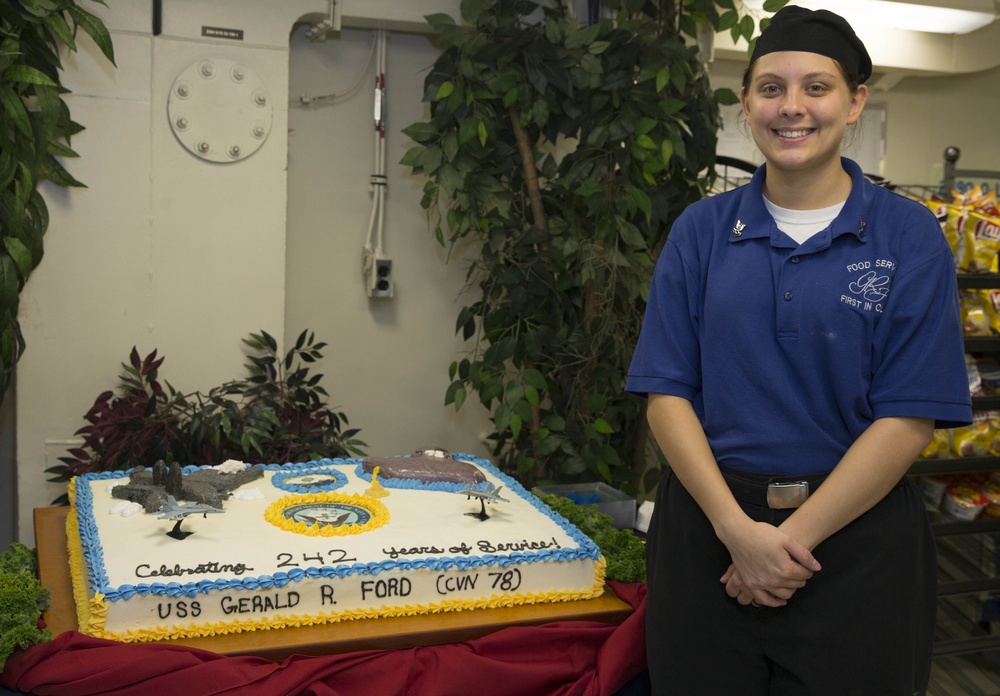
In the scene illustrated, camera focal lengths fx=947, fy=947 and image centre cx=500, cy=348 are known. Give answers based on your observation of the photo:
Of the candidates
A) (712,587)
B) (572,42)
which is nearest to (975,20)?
(572,42)

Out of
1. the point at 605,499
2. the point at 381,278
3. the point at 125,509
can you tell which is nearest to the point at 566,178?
the point at 381,278

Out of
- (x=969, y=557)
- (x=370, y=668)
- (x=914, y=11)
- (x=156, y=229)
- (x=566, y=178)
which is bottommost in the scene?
(x=969, y=557)

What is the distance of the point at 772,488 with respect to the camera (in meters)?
1.34

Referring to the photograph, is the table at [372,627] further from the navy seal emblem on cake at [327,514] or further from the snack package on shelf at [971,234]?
the snack package on shelf at [971,234]

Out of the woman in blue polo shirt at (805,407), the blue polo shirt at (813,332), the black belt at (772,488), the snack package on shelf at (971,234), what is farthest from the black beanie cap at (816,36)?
the snack package on shelf at (971,234)

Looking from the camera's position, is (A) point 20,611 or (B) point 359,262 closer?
(A) point 20,611

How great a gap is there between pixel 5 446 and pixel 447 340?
1.61 m

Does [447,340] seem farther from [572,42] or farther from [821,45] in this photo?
[821,45]

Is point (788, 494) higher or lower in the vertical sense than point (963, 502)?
higher

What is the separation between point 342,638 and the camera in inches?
64.3

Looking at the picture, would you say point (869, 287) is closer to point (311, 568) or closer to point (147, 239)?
point (311, 568)

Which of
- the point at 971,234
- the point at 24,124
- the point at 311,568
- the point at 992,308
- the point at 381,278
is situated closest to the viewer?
the point at 311,568

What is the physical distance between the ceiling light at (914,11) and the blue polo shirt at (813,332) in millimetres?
2363

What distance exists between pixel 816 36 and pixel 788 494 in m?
0.64
